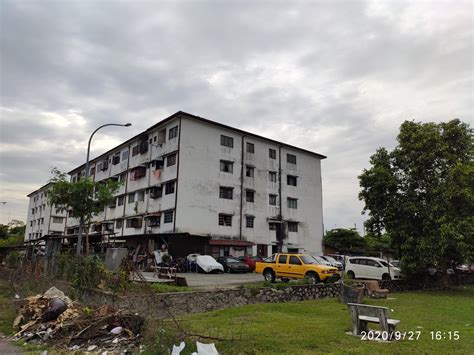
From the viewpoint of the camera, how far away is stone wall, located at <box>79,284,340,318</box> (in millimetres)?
10305

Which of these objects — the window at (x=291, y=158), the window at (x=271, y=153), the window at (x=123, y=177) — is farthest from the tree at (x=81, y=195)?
the window at (x=291, y=158)

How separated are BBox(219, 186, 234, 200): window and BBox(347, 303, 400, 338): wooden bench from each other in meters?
27.5

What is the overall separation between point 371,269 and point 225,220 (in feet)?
52.1

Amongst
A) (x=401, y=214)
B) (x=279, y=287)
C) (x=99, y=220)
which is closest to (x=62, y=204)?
(x=279, y=287)

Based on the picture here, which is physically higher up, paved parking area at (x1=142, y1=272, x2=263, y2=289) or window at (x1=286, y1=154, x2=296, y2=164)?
window at (x1=286, y1=154, x2=296, y2=164)

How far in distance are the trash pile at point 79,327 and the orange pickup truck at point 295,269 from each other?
1134cm

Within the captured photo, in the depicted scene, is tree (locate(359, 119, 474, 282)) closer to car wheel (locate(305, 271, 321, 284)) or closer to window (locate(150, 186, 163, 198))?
car wheel (locate(305, 271, 321, 284))

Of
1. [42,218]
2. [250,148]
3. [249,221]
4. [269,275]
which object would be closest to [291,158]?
[250,148]

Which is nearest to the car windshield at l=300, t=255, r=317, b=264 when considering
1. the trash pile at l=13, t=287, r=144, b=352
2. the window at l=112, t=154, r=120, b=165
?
the trash pile at l=13, t=287, r=144, b=352

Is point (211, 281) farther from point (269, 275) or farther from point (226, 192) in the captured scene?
point (226, 192)

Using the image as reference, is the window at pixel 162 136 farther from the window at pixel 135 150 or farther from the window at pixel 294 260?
the window at pixel 294 260

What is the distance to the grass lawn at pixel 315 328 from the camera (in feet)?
23.2

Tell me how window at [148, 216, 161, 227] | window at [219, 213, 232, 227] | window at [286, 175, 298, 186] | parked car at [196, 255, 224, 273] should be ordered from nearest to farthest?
1. parked car at [196, 255, 224, 273]
2. window at [148, 216, 161, 227]
3. window at [219, 213, 232, 227]
4. window at [286, 175, 298, 186]

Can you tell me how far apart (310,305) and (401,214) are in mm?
10972
